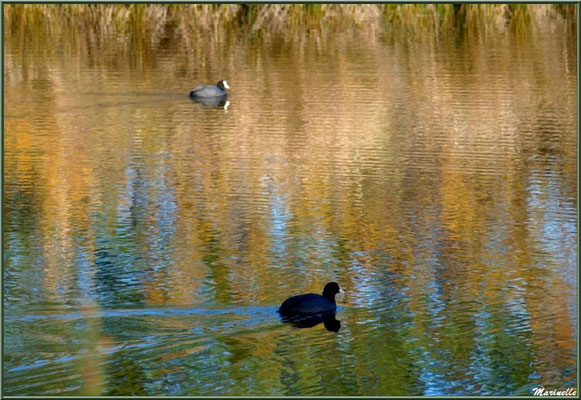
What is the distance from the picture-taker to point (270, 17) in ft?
104

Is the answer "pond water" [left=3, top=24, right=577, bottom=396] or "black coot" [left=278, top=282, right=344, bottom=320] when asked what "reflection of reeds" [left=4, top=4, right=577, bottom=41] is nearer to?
"pond water" [left=3, top=24, right=577, bottom=396]

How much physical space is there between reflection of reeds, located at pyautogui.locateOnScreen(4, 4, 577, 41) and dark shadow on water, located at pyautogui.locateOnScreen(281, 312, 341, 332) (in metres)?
20.6

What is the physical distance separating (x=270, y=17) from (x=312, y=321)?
22.4 m

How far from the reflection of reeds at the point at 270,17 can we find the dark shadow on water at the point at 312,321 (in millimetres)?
20570

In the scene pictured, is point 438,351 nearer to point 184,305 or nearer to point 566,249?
point 184,305

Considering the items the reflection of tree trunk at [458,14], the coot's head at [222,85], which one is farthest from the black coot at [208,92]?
the reflection of tree trunk at [458,14]

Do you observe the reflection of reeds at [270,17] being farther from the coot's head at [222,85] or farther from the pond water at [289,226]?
the coot's head at [222,85]

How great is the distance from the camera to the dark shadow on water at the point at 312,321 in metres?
9.98

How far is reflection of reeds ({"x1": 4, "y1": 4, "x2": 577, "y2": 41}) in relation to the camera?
101ft

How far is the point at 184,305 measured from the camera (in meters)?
10.3

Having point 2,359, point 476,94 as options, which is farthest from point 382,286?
point 476,94

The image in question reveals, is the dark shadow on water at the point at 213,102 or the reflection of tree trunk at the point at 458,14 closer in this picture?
the dark shadow on water at the point at 213,102

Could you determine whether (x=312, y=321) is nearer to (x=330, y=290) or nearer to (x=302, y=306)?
(x=302, y=306)

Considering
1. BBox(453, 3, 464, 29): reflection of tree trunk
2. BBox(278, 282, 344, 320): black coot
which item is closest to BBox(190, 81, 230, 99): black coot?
BBox(453, 3, 464, 29): reflection of tree trunk
